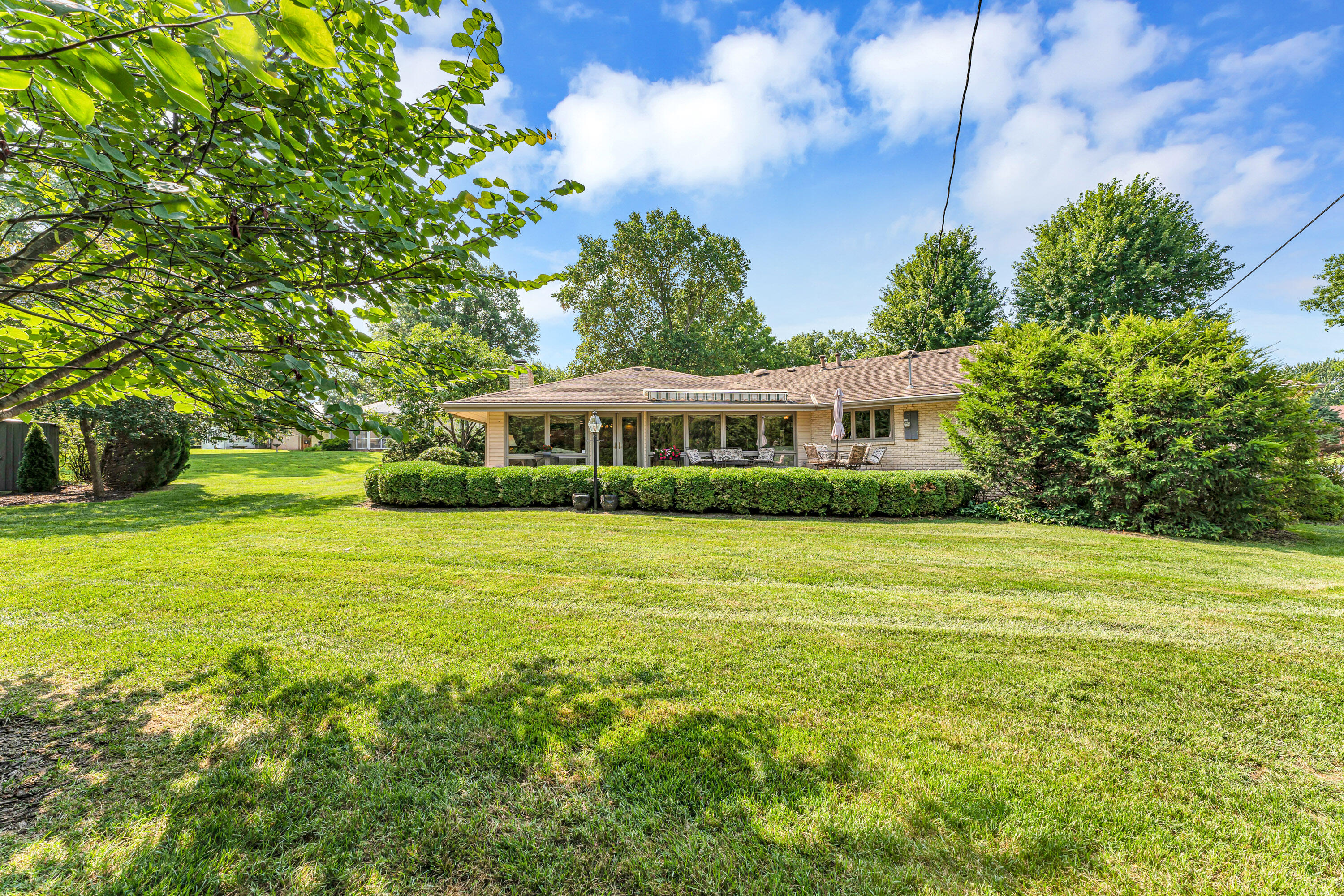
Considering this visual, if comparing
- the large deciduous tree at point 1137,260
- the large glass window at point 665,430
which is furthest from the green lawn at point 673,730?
the large deciduous tree at point 1137,260

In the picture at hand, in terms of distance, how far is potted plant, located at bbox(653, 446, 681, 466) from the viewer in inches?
690

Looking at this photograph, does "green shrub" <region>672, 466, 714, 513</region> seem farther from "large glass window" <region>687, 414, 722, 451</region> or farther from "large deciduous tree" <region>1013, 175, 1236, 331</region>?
"large deciduous tree" <region>1013, 175, 1236, 331</region>

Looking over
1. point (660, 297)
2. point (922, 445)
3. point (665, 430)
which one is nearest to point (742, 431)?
point (665, 430)

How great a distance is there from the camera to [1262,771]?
258 centimetres

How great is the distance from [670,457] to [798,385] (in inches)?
289

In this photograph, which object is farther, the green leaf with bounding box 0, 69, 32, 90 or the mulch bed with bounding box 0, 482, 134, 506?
the mulch bed with bounding box 0, 482, 134, 506

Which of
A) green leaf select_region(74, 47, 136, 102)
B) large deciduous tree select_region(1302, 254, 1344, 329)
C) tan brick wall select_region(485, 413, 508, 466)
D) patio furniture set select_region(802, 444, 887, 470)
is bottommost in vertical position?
patio furniture set select_region(802, 444, 887, 470)

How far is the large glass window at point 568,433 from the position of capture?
1780 cm

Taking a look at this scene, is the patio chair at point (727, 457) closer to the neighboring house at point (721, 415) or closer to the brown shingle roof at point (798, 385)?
the neighboring house at point (721, 415)

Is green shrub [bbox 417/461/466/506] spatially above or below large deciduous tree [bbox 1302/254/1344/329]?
below

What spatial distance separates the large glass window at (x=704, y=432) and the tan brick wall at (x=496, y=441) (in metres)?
6.69

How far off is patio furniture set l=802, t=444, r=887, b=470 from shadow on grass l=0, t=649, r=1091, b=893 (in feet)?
42.2

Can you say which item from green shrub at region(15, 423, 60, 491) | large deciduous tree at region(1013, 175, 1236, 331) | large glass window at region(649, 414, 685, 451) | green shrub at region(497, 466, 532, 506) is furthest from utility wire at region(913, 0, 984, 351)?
green shrub at region(15, 423, 60, 491)

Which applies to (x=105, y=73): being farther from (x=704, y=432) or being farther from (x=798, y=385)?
(x=798, y=385)
